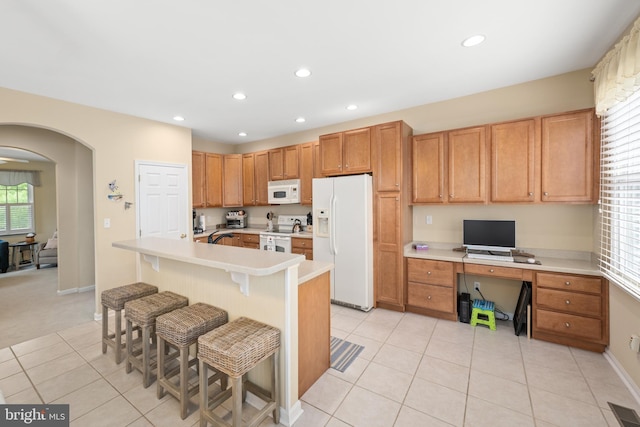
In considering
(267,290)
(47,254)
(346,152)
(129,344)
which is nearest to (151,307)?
(129,344)

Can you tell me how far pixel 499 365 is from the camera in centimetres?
241

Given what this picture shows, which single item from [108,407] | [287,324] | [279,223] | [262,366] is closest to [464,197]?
[287,324]

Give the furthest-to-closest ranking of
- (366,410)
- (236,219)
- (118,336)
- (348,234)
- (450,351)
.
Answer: (236,219) < (348,234) < (450,351) < (118,336) < (366,410)

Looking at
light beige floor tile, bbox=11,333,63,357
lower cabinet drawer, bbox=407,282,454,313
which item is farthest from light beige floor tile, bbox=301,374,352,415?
light beige floor tile, bbox=11,333,63,357

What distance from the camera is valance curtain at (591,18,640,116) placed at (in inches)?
72.8

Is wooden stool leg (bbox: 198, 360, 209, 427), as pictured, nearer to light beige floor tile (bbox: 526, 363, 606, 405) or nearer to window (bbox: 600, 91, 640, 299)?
light beige floor tile (bbox: 526, 363, 606, 405)

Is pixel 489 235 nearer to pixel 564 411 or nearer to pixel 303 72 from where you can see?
pixel 564 411

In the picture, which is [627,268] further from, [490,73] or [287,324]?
[287,324]

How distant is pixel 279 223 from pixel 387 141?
274 cm

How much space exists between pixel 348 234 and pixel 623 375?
277 centimetres

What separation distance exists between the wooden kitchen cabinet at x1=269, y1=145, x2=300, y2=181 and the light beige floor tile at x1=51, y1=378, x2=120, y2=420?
12.2ft

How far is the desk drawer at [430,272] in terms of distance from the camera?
3.26 m

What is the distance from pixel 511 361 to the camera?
2471mm

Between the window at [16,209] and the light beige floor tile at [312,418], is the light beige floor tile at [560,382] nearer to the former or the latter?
the light beige floor tile at [312,418]
